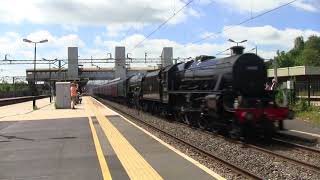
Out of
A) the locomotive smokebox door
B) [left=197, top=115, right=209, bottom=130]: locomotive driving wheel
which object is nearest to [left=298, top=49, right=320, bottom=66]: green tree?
[left=197, top=115, right=209, bottom=130]: locomotive driving wheel

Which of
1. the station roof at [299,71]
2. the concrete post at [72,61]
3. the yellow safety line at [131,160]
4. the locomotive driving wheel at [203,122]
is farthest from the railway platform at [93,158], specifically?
the concrete post at [72,61]

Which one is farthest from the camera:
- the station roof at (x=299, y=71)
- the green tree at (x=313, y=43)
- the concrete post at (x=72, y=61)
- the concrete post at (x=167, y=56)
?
the green tree at (x=313, y=43)

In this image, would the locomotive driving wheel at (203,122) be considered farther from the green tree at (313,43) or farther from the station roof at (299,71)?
the green tree at (313,43)

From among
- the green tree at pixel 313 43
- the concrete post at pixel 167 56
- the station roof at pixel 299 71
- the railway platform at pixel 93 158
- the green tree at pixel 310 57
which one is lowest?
the railway platform at pixel 93 158

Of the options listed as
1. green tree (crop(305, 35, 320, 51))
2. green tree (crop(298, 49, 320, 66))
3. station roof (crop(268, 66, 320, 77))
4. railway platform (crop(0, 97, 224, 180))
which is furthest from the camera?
green tree (crop(305, 35, 320, 51))

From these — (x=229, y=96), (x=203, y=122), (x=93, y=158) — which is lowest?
(x=93, y=158)

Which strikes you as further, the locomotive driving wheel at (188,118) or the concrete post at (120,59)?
the concrete post at (120,59)

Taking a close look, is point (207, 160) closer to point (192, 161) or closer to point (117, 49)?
point (192, 161)

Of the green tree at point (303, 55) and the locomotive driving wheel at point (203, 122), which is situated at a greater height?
the green tree at point (303, 55)

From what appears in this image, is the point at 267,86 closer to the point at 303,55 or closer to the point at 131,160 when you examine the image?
the point at 131,160

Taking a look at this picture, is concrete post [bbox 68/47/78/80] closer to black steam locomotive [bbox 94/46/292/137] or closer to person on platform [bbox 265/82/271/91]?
black steam locomotive [bbox 94/46/292/137]

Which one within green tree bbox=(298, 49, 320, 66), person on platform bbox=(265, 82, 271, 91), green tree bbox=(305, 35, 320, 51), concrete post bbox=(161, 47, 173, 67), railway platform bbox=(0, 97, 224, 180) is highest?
green tree bbox=(305, 35, 320, 51)

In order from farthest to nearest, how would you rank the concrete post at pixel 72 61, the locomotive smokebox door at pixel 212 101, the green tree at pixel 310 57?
the green tree at pixel 310 57, the concrete post at pixel 72 61, the locomotive smokebox door at pixel 212 101

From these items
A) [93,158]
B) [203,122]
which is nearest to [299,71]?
[203,122]
